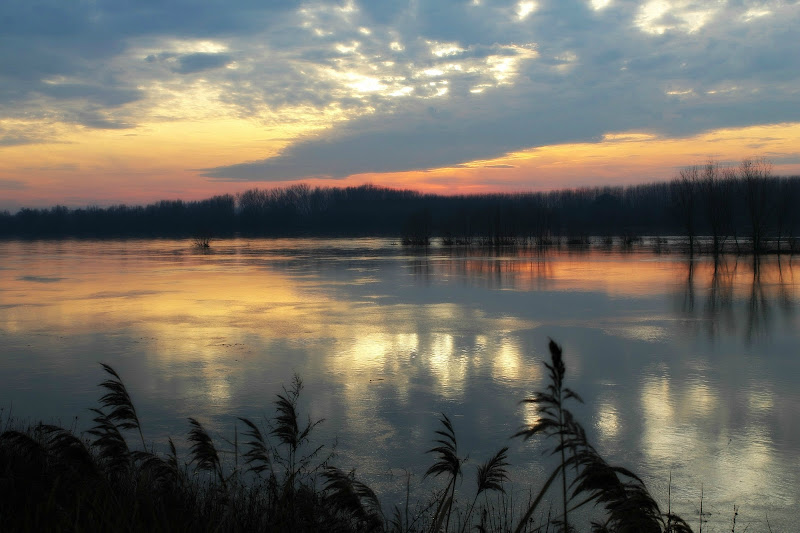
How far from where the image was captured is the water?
16.6 feet

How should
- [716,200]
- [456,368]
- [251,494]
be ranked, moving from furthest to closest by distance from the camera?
[716,200]
[456,368]
[251,494]

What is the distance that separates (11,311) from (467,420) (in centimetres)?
1157

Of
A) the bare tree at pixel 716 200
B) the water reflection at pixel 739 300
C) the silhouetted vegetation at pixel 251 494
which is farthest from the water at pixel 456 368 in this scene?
the bare tree at pixel 716 200

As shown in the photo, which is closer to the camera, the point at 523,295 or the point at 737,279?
the point at 523,295

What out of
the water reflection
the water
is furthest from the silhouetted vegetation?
the water reflection

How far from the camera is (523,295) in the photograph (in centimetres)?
1608

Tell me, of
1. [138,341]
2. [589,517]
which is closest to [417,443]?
[589,517]

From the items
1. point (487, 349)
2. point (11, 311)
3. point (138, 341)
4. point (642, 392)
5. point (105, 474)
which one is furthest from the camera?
point (11, 311)

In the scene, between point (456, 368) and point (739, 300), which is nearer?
point (456, 368)

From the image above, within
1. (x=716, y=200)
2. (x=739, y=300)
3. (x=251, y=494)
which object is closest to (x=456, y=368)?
(x=251, y=494)

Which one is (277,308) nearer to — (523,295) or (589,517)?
(523,295)

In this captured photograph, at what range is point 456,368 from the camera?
8.12 m

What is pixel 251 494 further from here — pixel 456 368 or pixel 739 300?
pixel 739 300

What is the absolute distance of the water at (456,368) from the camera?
199 inches
